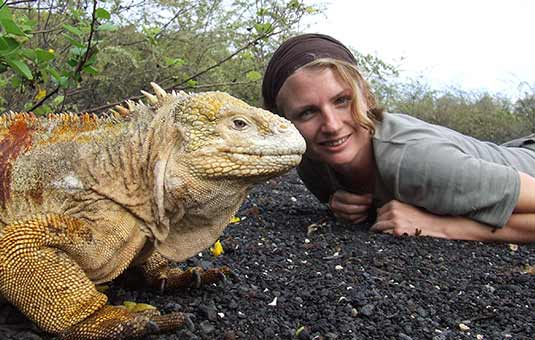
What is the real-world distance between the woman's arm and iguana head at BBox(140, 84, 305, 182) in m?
2.29

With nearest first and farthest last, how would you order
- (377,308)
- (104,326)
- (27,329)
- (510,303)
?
1. (104,326)
2. (27,329)
3. (377,308)
4. (510,303)

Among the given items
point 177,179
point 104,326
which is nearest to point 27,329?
point 104,326

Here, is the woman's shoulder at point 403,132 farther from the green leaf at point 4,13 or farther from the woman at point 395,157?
the green leaf at point 4,13

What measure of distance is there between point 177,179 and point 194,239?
12.2 inches

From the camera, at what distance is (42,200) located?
8.09 feet

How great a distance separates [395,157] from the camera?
4.56 meters

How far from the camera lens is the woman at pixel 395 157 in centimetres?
451

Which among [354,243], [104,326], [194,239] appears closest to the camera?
[104,326]

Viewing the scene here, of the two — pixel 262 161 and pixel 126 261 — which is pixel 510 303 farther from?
pixel 126 261

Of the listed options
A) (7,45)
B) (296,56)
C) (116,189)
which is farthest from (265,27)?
(116,189)

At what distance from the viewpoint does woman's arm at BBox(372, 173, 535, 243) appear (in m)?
4.64

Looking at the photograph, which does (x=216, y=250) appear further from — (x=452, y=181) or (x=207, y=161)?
(x=452, y=181)

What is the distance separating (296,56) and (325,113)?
513 mm

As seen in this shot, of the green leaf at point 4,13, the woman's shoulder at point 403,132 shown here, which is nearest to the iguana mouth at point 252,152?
the green leaf at point 4,13
